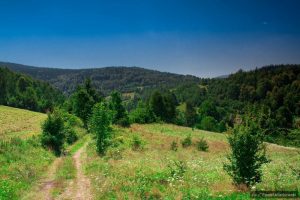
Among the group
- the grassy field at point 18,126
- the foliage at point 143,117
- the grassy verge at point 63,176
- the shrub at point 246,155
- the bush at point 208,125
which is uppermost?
the shrub at point 246,155

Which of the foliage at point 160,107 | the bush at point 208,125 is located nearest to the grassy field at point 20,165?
the foliage at point 160,107

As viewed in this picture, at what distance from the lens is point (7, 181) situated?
65.9 feet

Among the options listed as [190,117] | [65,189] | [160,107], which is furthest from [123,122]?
[190,117]

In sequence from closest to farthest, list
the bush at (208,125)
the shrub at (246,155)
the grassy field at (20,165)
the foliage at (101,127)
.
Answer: the shrub at (246,155)
the grassy field at (20,165)
the foliage at (101,127)
the bush at (208,125)

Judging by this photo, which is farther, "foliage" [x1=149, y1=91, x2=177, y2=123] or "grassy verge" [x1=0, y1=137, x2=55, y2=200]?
"foliage" [x1=149, y1=91, x2=177, y2=123]

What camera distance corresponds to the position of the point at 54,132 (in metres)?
39.5

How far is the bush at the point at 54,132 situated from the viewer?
38062mm

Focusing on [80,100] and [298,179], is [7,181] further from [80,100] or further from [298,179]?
[80,100]

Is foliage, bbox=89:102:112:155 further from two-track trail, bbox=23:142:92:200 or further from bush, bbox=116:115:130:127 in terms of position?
bush, bbox=116:115:130:127

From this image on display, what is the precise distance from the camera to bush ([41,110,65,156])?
38.1 meters

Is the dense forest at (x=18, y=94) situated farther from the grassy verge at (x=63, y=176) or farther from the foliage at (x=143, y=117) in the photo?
the grassy verge at (x=63, y=176)

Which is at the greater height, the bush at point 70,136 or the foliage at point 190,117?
the bush at point 70,136

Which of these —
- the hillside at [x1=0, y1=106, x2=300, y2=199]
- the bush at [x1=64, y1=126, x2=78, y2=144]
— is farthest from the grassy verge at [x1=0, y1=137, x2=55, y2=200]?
the bush at [x1=64, y1=126, x2=78, y2=144]

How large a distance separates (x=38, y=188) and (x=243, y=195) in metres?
12.0
